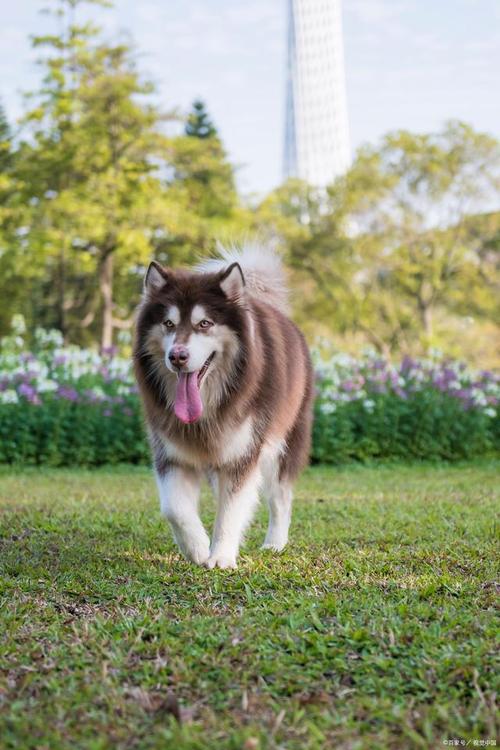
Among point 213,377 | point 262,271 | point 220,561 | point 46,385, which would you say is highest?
point 262,271

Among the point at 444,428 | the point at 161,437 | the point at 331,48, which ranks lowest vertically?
the point at 444,428

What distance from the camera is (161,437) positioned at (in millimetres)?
4359

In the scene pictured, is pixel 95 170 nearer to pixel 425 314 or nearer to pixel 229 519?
pixel 425 314

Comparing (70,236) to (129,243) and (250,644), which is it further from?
(250,644)

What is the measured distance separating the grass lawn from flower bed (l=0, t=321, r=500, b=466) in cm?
454

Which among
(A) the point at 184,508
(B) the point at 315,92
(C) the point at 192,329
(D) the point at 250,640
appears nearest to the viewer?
(D) the point at 250,640

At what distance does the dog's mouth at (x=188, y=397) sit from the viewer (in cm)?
409

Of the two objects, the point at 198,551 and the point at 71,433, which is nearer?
the point at 198,551

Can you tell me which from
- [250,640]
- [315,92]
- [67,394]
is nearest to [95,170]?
[67,394]

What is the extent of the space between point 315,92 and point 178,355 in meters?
107

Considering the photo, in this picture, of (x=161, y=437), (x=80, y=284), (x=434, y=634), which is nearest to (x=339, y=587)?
(x=434, y=634)

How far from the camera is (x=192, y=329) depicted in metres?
4.05

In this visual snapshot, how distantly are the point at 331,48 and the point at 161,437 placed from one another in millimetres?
110648

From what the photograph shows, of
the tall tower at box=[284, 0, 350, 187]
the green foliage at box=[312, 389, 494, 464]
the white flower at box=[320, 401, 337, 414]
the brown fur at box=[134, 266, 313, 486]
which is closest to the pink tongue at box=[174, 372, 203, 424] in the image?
the brown fur at box=[134, 266, 313, 486]
